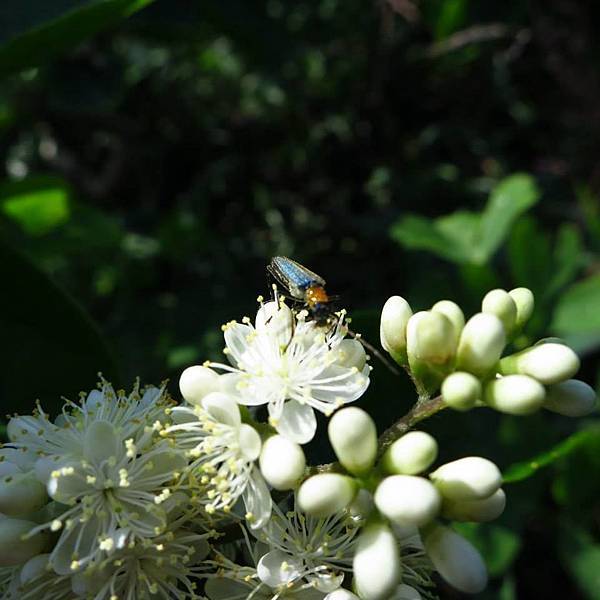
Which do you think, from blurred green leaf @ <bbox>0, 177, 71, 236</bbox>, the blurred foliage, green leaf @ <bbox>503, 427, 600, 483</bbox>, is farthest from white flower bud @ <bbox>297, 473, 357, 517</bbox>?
blurred green leaf @ <bbox>0, 177, 71, 236</bbox>

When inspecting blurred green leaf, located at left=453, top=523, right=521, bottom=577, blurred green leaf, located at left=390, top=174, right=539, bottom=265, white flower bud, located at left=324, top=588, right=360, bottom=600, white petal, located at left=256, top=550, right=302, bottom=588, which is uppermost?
white petal, located at left=256, top=550, right=302, bottom=588

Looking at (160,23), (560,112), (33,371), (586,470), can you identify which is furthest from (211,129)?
(586,470)

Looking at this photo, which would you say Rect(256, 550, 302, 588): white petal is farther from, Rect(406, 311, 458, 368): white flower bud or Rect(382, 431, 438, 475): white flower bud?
Rect(406, 311, 458, 368): white flower bud

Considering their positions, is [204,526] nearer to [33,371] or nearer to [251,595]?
[251,595]

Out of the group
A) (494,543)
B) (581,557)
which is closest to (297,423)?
(494,543)

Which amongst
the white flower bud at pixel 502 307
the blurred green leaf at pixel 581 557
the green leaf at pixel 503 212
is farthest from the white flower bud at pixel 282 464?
the green leaf at pixel 503 212

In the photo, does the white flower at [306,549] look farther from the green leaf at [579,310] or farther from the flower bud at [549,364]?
the green leaf at [579,310]
